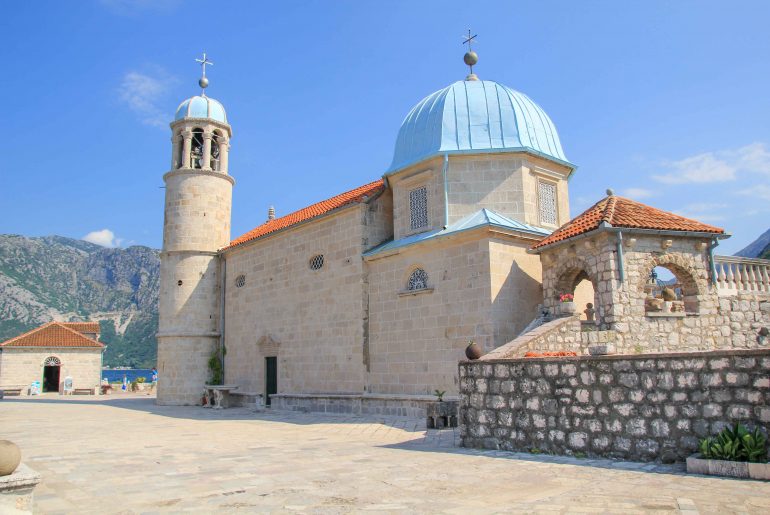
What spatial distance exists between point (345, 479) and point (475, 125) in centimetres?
1224

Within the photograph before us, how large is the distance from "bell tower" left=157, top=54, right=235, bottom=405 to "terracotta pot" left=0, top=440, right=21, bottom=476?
19957 mm

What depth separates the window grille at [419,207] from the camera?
16.8m

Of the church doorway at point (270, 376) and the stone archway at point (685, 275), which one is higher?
the stone archway at point (685, 275)

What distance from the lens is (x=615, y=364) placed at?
24.3 feet

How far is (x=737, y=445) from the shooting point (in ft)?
20.0

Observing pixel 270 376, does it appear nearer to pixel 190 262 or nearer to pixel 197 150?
pixel 190 262

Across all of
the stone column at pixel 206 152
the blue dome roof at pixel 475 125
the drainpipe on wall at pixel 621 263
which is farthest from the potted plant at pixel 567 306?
the stone column at pixel 206 152

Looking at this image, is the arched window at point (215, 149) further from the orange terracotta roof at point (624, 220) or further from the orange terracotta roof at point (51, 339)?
the orange terracotta roof at point (51, 339)

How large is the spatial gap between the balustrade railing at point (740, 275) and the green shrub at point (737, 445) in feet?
24.1

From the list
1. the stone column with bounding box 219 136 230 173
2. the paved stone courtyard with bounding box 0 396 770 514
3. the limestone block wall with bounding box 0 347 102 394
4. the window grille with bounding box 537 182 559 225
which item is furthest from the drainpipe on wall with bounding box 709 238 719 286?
the limestone block wall with bounding box 0 347 102 394

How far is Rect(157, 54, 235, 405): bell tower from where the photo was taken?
2359 centimetres

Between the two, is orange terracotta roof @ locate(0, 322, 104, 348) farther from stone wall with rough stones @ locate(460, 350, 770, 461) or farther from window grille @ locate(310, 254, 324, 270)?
stone wall with rough stones @ locate(460, 350, 770, 461)

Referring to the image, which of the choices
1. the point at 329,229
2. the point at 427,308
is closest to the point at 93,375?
the point at 329,229

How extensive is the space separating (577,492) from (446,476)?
172 cm
